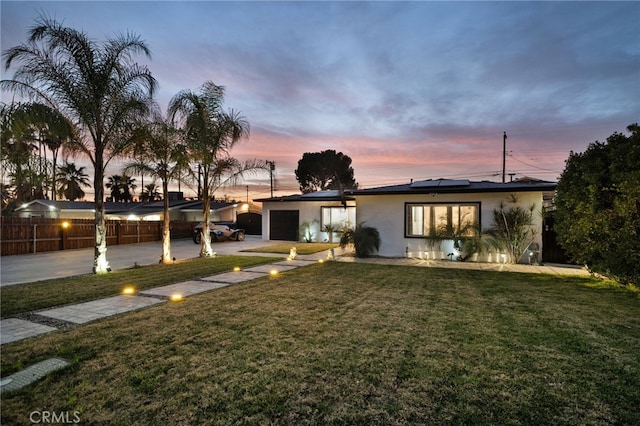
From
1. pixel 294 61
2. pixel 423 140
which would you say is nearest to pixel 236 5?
pixel 294 61

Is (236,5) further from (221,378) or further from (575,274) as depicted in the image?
(575,274)

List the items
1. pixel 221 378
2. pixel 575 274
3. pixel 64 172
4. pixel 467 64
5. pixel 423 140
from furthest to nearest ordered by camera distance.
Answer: pixel 423 140 → pixel 467 64 → pixel 575 274 → pixel 64 172 → pixel 221 378

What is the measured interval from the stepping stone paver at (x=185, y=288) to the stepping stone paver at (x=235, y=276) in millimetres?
347

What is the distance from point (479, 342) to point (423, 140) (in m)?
15.0

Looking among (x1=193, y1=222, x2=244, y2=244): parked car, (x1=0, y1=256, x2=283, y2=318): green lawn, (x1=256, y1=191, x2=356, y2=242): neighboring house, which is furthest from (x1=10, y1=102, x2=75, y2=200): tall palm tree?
(x1=256, y1=191, x2=356, y2=242): neighboring house

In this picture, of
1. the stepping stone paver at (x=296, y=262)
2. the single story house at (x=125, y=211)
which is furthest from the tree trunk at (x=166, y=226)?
the single story house at (x=125, y=211)

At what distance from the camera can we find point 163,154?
10242 mm

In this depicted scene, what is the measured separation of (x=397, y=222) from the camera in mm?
12148

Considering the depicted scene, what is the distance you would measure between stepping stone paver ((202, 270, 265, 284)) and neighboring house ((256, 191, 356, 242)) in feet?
28.5

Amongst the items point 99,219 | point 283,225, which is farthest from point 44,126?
point 283,225

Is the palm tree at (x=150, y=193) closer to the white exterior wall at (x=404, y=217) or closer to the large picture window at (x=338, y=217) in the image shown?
the large picture window at (x=338, y=217)

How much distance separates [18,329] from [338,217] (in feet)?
47.3

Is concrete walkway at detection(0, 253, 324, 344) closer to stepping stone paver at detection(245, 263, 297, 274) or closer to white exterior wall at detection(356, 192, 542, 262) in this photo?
stepping stone paver at detection(245, 263, 297, 274)

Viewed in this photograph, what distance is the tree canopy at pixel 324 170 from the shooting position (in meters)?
35.1
